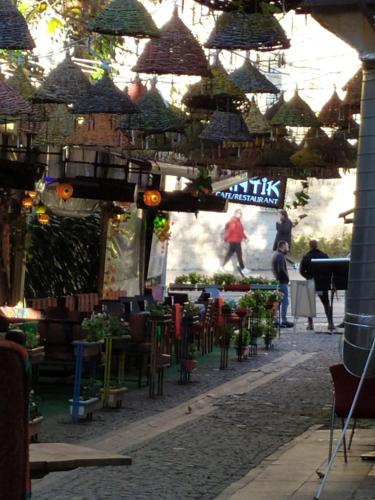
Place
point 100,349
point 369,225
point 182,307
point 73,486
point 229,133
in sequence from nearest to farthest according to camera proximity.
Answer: point 369,225, point 73,486, point 229,133, point 100,349, point 182,307

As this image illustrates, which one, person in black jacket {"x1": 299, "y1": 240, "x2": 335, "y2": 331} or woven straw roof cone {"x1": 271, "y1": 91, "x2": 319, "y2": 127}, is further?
person in black jacket {"x1": 299, "y1": 240, "x2": 335, "y2": 331}

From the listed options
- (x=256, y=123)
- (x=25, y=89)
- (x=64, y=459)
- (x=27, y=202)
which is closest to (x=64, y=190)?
(x=27, y=202)

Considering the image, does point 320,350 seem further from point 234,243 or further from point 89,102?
point 234,243

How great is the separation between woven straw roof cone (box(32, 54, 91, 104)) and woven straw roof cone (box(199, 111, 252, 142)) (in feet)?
4.57

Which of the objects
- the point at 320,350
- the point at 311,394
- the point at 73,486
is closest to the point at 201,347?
the point at 320,350

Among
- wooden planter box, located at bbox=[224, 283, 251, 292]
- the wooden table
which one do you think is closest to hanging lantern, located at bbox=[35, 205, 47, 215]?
wooden planter box, located at bbox=[224, 283, 251, 292]

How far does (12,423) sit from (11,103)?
24.5 feet

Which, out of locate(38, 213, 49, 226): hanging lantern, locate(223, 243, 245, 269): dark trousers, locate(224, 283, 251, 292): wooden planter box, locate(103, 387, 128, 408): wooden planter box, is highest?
locate(38, 213, 49, 226): hanging lantern

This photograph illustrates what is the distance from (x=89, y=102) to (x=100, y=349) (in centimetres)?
314

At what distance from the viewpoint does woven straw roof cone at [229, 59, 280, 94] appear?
1345cm

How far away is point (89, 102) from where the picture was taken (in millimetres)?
12867

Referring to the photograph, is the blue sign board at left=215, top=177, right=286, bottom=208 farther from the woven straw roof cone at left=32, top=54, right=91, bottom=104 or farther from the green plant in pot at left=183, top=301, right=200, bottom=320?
the woven straw roof cone at left=32, top=54, right=91, bottom=104

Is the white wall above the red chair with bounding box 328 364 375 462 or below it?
above

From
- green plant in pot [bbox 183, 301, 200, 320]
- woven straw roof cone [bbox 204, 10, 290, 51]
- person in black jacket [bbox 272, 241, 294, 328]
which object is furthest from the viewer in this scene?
person in black jacket [bbox 272, 241, 294, 328]
